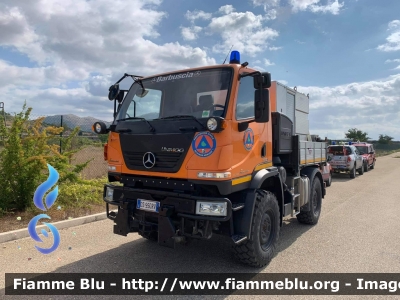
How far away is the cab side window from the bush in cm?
411

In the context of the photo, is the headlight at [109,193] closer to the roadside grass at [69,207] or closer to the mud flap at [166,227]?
the mud flap at [166,227]

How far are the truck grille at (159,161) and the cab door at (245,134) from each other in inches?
27.6

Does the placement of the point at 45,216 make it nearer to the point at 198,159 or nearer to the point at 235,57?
the point at 198,159

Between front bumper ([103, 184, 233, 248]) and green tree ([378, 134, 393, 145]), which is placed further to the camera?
green tree ([378, 134, 393, 145])

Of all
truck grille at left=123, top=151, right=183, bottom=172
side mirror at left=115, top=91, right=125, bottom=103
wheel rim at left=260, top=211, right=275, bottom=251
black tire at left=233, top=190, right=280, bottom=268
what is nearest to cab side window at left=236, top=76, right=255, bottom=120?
truck grille at left=123, top=151, right=183, bottom=172

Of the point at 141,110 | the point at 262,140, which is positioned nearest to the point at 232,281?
the point at 262,140

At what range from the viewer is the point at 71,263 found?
4.43 meters

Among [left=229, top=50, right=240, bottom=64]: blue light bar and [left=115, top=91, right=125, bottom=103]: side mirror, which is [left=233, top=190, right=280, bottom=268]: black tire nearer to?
[left=229, top=50, right=240, bottom=64]: blue light bar

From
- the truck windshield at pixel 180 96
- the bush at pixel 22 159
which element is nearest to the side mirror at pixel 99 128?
the truck windshield at pixel 180 96

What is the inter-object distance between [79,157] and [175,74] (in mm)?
6347

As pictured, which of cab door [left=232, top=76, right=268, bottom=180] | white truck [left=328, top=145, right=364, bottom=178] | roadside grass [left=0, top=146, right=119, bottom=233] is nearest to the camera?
cab door [left=232, top=76, right=268, bottom=180]

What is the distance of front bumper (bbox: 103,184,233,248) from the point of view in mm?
3691

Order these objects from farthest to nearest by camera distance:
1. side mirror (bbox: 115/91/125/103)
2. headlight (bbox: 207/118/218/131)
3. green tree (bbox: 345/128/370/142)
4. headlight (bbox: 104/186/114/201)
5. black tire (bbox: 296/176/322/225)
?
green tree (bbox: 345/128/370/142) → black tire (bbox: 296/176/322/225) → side mirror (bbox: 115/91/125/103) → headlight (bbox: 104/186/114/201) → headlight (bbox: 207/118/218/131)

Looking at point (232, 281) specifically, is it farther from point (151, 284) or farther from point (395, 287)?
point (395, 287)
